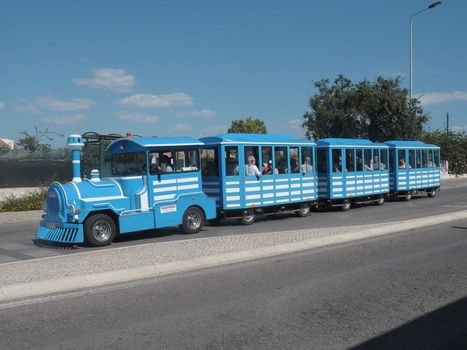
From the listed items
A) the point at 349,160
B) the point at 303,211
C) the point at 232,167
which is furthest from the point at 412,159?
the point at 232,167

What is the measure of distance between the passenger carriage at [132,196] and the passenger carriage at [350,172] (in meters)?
6.27

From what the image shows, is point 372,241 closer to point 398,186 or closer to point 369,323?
point 369,323

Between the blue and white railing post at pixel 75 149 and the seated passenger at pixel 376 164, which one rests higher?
the blue and white railing post at pixel 75 149

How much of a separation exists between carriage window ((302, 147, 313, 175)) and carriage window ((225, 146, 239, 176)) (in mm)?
3065

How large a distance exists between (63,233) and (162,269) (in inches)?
139

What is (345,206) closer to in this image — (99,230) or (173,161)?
(173,161)

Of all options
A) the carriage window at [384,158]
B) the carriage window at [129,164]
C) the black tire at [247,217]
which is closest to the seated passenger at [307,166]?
the black tire at [247,217]

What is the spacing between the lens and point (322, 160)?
18078 mm

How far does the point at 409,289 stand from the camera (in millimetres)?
6695

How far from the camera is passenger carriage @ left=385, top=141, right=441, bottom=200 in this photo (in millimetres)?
21328

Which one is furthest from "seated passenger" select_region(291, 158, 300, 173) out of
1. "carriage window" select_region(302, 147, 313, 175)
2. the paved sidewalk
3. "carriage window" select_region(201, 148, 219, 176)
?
the paved sidewalk

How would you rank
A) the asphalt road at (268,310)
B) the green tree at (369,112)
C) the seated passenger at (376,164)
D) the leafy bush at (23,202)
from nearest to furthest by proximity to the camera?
the asphalt road at (268,310), the leafy bush at (23,202), the seated passenger at (376,164), the green tree at (369,112)

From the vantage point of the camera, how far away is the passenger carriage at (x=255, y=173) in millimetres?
13992

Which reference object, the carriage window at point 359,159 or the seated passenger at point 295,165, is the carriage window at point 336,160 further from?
the seated passenger at point 295,165
